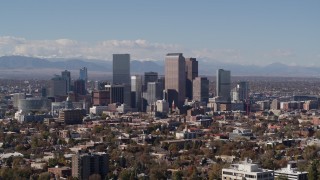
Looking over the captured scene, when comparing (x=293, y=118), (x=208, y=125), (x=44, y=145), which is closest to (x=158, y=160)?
(x=44, y=145)

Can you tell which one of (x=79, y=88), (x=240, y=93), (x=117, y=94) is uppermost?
(x=79, y=88)

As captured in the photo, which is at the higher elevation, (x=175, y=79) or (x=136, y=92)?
(x=175, y=79)

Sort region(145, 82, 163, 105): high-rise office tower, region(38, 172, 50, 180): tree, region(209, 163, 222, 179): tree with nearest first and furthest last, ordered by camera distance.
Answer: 1. region(209, 163, 222, 179): tree
2. region(38, 172, 50, 180): tree
3. region(145, 82, 163, 105): high-rise office tower

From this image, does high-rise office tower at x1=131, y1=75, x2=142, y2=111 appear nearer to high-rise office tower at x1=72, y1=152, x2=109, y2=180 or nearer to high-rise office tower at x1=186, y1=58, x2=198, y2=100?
high-rise office tower at x1=186, y1=58, x2=198, y2=100

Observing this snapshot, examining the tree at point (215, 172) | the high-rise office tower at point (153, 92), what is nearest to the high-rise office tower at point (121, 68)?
the high-rise office tower at point (153, 92)

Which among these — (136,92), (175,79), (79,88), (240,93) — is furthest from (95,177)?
(79,88)

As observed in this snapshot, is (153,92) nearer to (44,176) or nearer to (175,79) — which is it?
(175,79)

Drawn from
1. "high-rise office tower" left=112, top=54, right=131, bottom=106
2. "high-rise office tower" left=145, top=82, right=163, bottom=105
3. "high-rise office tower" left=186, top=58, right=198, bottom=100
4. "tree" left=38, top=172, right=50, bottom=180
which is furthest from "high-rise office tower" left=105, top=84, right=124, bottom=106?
"tree" left=38, top=172, right=50, bottom=180

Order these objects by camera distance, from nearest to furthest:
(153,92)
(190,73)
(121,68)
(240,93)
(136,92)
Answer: (153,92)
(136,92)
(190,73)
(240,93)
(121,68)
